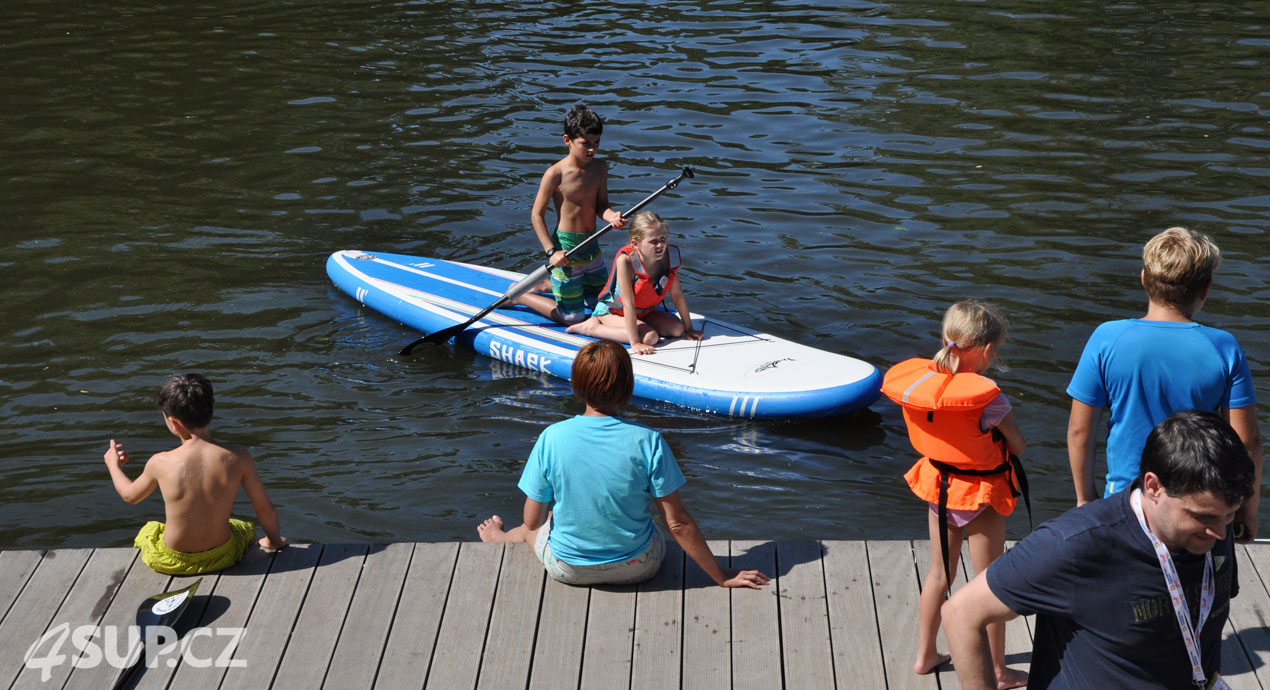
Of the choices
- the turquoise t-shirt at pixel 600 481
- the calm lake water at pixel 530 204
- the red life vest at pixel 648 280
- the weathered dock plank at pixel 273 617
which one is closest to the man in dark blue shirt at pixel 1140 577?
the turquoise t-shirt at pixel 600 481

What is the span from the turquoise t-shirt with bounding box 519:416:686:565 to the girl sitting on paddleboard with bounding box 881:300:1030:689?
87 centimetres

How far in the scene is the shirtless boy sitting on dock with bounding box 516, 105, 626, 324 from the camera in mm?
7547

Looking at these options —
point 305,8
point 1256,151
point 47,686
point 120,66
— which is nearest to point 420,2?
point 305,8

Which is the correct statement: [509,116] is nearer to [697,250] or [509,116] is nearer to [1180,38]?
[697,250]

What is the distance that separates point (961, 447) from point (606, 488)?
1251mm

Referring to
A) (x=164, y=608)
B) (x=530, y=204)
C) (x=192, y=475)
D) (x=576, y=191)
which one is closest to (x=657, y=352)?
(x=576, y=191)

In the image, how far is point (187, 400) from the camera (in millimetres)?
4316

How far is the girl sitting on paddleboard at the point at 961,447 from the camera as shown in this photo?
354 centimetres

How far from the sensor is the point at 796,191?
1067 centimetres

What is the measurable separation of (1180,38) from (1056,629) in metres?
13.3

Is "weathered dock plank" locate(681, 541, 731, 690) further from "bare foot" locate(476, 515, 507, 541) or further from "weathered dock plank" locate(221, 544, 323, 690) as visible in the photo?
"weathered dock plank" locate(221, 544, 323, 690)

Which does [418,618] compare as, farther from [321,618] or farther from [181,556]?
[181,556]

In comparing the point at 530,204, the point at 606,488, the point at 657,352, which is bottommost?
the point at 530,204

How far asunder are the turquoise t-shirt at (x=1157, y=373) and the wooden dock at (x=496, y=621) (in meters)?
1.01
